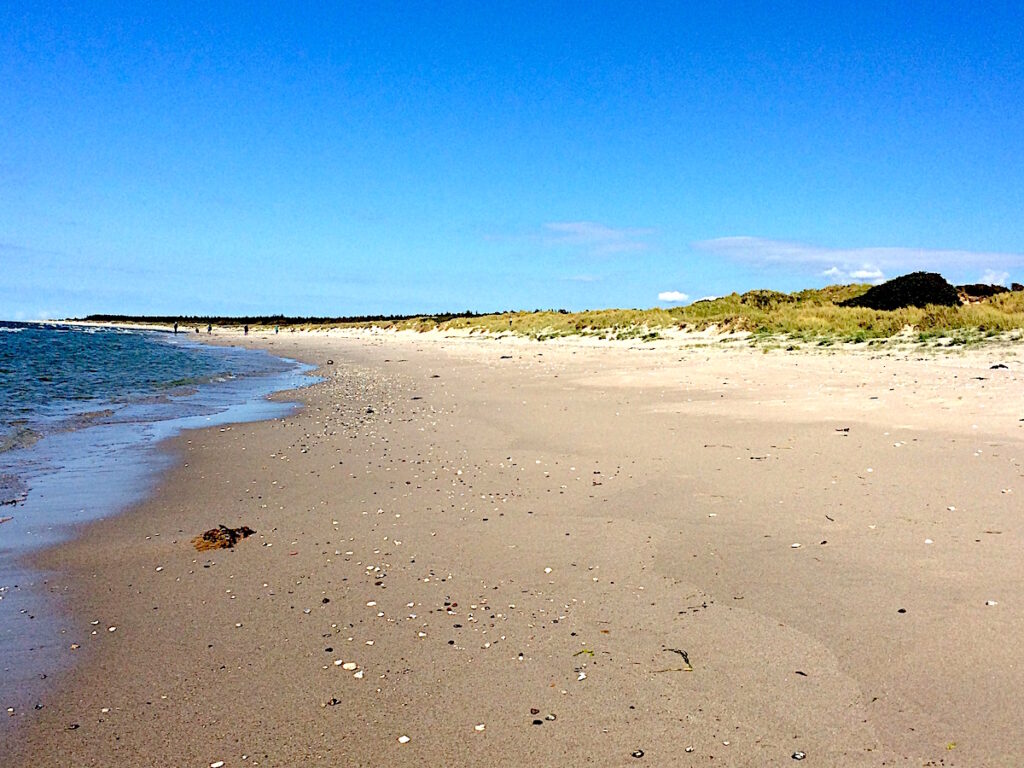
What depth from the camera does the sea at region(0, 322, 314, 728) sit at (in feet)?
12.8

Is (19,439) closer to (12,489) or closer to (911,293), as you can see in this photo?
(12,489)

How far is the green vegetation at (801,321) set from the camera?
925 inches

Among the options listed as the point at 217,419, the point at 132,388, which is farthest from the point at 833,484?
the point at 132,388

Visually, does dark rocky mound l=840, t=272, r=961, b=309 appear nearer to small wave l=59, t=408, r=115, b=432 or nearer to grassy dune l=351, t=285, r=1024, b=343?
grassy dune l=351, t=285, r=1024, b=343

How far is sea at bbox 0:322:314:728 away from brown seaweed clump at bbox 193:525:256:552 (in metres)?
1.03

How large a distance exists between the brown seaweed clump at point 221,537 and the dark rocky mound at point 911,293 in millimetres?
33170

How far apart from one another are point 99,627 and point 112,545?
67.6 inches

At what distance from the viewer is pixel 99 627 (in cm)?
400

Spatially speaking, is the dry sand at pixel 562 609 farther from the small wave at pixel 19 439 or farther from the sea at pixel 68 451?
the small wave at pixel 19 439

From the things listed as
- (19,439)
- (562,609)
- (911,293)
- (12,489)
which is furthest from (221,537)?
(911,293)

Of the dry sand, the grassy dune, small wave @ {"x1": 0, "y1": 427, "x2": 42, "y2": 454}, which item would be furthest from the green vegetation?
small wave @ {"x1": 0, "y1": 427, "x2": 42, "y2": 454}

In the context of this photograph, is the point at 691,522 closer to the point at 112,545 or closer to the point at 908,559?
the point at 908,559

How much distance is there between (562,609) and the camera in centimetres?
411

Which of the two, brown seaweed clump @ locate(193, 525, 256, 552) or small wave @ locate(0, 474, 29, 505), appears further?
small wave @ locate(0, 474, 29, 505)
